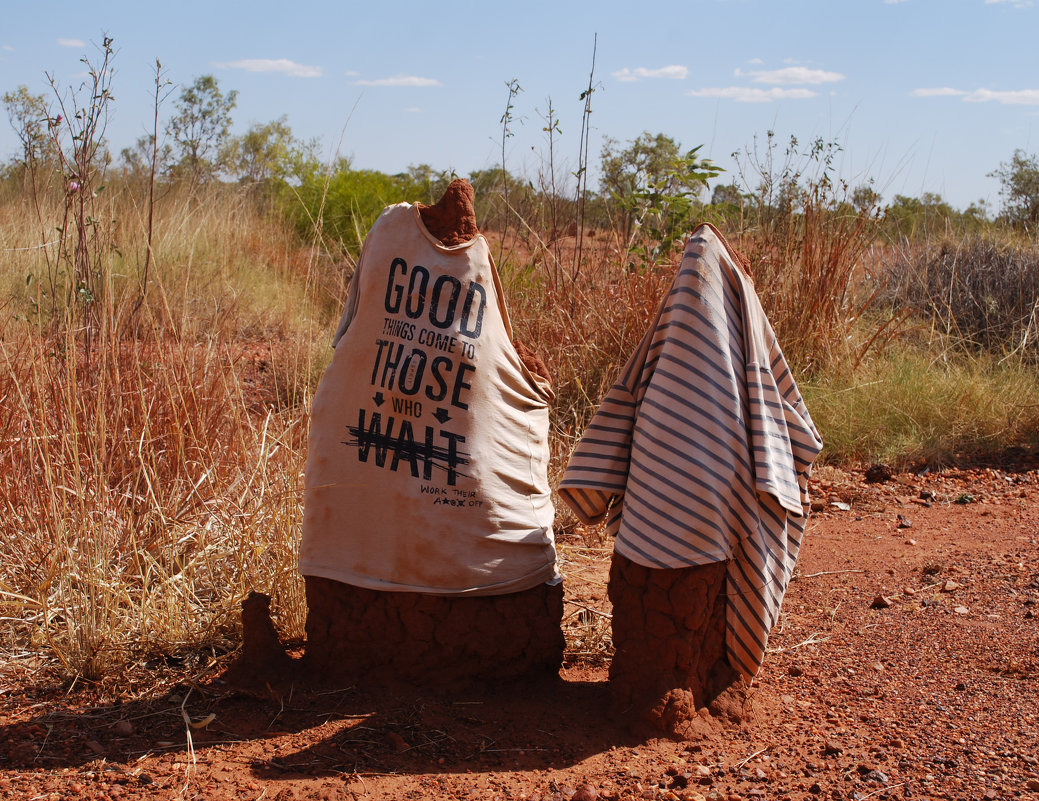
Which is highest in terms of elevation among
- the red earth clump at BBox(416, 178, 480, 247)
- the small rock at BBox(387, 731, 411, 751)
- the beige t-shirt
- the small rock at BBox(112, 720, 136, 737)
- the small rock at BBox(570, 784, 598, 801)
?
the red earth clump at BBox(416, 178, 480, 247)

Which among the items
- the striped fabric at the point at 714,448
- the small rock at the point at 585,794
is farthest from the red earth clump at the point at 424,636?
the small rock at the point at 585,794

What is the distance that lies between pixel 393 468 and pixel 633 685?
0.85 m

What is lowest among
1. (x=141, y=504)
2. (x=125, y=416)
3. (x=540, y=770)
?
(x=540, y=770)

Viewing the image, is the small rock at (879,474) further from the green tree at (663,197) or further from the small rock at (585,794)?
the small rock at (585,794)

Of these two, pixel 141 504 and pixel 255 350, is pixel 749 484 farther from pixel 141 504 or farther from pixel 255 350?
pixel 255 350

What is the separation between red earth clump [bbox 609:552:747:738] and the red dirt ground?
0.21ft

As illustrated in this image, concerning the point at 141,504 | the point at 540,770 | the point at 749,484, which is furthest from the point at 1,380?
the point at 749,484

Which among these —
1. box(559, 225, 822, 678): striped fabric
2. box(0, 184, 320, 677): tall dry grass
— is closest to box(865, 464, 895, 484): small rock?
box(559, 225, 822, 678): striped fabric

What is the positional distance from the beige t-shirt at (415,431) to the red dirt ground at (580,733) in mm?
371

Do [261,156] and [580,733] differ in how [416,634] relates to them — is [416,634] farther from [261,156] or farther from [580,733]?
[261,156]

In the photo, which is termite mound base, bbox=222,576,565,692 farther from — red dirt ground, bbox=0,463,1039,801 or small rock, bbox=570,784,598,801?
small rock, bbox=570,784,598,801

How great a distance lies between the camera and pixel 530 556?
265 centimetres

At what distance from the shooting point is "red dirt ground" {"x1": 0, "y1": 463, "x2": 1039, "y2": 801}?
85.4 inches

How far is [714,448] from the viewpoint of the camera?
90.4 inches
